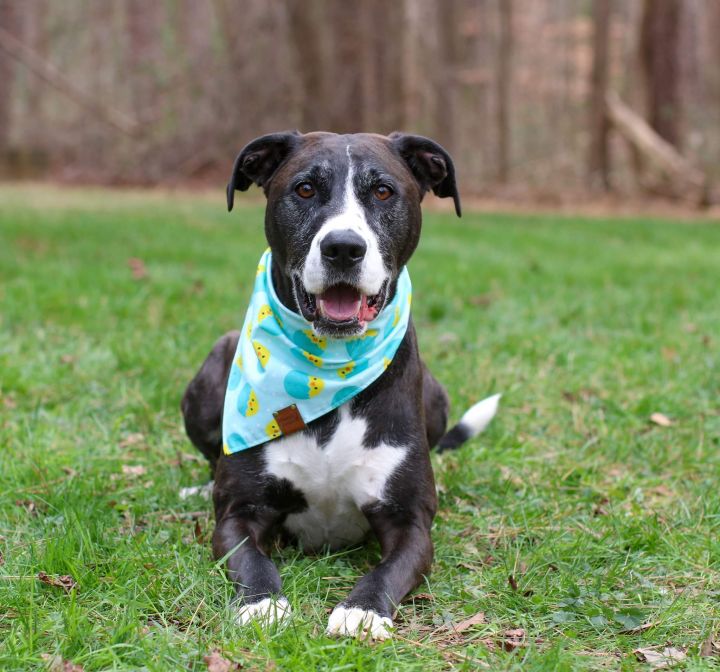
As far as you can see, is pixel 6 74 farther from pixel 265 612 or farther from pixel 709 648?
pixel 709 648

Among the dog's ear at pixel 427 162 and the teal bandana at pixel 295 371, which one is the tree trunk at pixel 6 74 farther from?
the teal bandana at pixel 295 371

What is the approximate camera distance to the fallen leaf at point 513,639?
2596 mm

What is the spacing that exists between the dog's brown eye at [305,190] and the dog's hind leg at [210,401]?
93cm

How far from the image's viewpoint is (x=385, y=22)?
16.2 m

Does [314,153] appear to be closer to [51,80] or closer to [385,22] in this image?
[385,22]

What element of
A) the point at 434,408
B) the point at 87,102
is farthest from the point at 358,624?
the point at 87,102

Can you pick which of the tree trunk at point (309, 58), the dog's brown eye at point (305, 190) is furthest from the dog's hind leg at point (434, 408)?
the tree trunk at point (309, 58)

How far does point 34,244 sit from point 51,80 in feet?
31.3

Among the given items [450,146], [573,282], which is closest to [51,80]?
[450,146]

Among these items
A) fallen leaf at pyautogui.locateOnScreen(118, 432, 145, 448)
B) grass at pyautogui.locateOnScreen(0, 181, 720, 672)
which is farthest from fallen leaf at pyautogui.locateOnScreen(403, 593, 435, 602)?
fallen leaf at pyautogui.locateOnScreen(118, 432, 145, 448)

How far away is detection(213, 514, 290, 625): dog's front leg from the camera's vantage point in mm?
2641

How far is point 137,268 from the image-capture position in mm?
7914

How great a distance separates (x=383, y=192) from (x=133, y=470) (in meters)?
1.66

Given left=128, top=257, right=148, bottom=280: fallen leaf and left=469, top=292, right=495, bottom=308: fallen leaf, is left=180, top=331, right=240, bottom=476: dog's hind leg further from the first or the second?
left=128, top=257, right=148, bottom=280: fallen leaf
